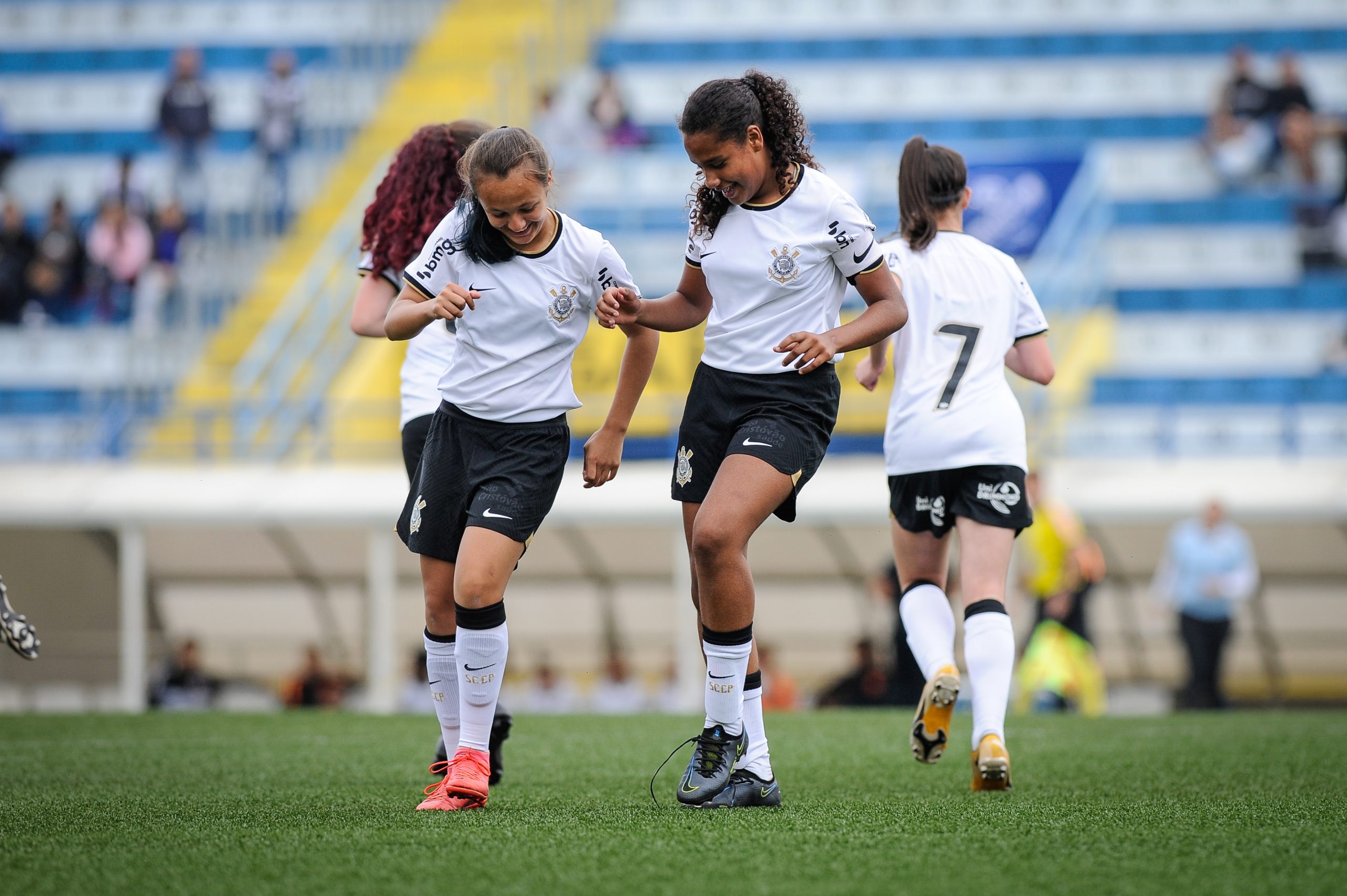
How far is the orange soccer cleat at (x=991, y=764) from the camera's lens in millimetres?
4586

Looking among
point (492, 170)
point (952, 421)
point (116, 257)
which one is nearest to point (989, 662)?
point (952, 421)

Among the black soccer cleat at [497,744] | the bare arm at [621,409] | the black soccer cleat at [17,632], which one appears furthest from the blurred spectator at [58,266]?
the bare arm at [621,409]

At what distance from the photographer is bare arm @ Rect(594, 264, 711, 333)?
14.4ft

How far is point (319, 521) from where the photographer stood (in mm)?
12812

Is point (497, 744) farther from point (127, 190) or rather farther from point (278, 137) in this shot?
point (127, 190)

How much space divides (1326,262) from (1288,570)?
452 cm

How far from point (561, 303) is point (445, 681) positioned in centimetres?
118

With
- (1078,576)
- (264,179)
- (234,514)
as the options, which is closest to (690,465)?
(1078,576)

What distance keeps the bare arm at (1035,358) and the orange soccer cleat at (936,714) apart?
3.46 ft

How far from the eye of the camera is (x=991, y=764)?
4586 mm

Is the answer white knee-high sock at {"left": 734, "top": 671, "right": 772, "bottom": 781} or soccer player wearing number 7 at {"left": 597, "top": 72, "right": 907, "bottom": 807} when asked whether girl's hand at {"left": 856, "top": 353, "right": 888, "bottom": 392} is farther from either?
white knee-high sock at {"left": 734, "top": 671, "right": 772, "bottom": 781}

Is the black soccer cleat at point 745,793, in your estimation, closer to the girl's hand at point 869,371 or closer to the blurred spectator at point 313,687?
the girl's hand at point 869,371

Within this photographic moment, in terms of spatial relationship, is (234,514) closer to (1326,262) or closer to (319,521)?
(319,521)

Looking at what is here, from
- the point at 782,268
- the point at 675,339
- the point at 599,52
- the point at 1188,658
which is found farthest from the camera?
the point at 599,52
